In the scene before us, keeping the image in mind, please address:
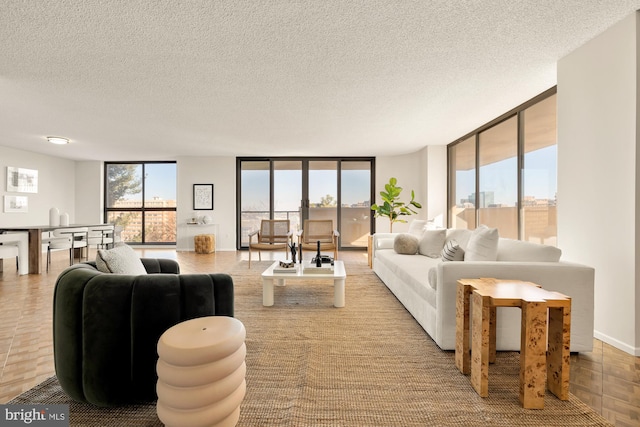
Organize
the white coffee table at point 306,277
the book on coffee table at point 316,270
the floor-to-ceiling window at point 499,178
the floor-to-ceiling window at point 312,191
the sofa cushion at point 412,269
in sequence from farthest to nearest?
the floor-to-ceiling window at point 312,191, the floor-to-ceiling window at point 499,178, the book on coffee table at point 316,270, the white coffee table at point 306,277, the sofa cushion at point 412,269

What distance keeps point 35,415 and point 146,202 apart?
818 cm

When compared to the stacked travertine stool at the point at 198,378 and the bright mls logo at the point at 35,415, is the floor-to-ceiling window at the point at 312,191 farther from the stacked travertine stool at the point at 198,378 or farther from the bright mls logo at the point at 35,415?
the stacked travertine stool at the point at 198,378

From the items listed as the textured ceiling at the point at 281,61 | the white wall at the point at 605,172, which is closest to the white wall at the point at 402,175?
the textured ceiling at the point at 281,61

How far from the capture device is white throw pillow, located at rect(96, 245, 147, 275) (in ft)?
5.55

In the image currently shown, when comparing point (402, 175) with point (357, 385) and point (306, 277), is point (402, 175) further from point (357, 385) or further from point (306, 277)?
point (357, 385)

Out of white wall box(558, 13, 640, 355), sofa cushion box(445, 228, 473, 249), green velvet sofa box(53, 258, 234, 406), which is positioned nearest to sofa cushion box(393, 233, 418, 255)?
sofa cushion box(445, 228, 473, 249)

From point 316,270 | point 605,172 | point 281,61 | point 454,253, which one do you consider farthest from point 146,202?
point 605,172

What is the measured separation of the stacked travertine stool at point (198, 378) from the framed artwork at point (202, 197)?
7076 mm

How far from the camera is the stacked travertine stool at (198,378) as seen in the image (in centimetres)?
120

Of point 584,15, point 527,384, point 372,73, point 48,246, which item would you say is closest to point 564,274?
point 527,384

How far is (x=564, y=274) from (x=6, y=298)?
5.39 metres

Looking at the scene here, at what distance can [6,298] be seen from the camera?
3439 mm

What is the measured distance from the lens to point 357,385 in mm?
1770

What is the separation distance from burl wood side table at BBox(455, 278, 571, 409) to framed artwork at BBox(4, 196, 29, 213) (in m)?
9.36
